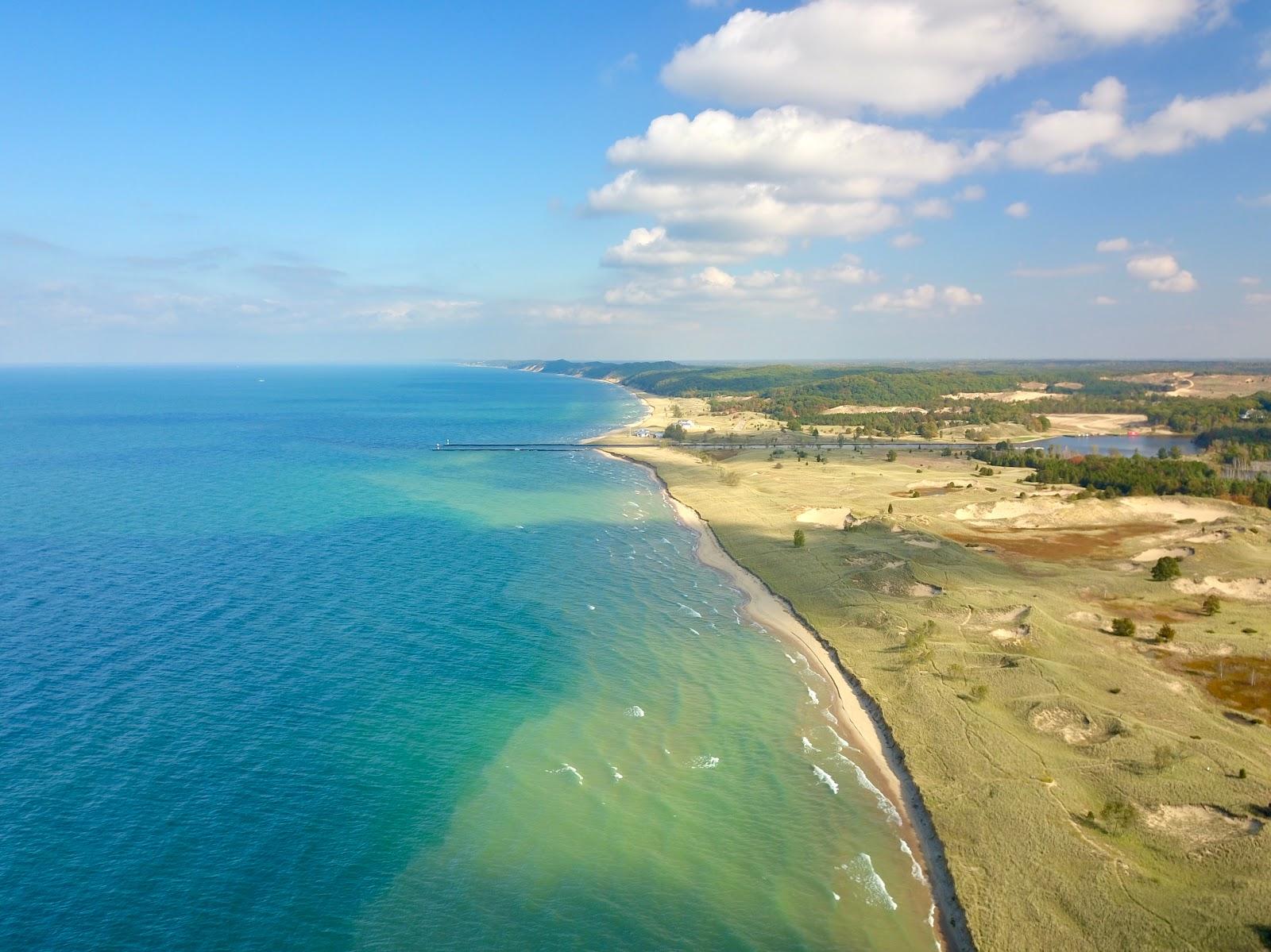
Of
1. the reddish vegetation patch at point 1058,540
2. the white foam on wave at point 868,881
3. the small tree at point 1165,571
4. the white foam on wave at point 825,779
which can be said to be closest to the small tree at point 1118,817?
the white foam on wave at point 868,881

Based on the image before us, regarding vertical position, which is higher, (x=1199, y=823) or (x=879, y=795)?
(x=1199, y=823)

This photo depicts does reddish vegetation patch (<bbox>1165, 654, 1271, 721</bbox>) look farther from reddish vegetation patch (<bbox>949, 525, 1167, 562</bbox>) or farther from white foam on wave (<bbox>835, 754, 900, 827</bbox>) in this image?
reddish vegetation patch (<bbox>949, 525, 1167, 562</bbox>)

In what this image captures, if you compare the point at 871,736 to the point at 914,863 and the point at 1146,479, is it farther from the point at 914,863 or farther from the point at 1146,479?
the point at 1146,479

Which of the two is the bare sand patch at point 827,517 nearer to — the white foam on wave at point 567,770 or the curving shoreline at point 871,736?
the curving shoreline at point 871,736

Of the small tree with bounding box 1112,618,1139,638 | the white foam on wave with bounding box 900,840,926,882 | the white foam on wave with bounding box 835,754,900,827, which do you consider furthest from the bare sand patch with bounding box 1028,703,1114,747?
the small tree with bounding box 1112,618,1139,638

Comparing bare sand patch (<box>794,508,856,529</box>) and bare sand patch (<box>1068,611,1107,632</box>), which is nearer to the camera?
bare sand patch (<box>1068,611,1107,632</box>)

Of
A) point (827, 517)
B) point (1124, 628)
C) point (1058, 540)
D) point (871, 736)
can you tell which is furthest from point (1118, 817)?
point (827, 517)
